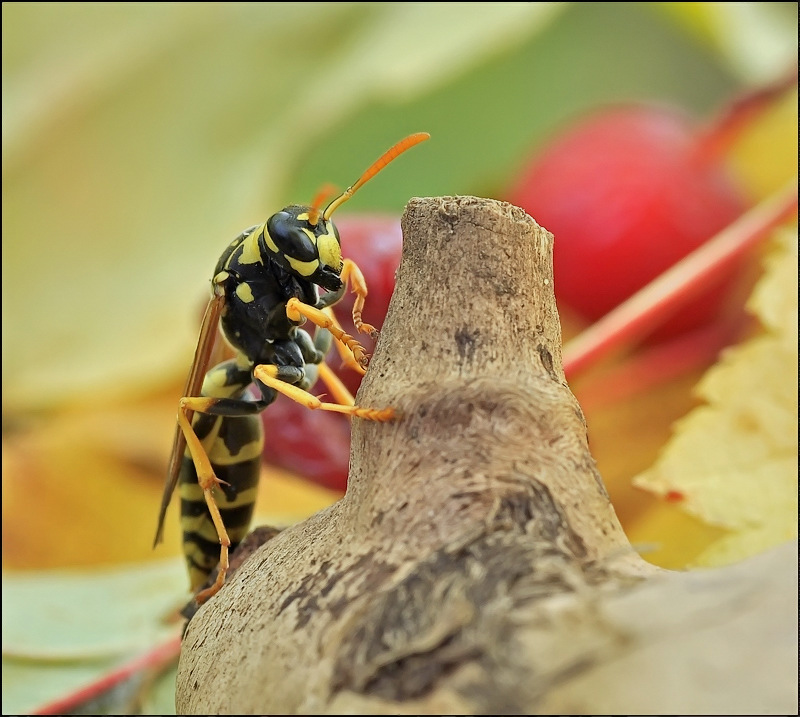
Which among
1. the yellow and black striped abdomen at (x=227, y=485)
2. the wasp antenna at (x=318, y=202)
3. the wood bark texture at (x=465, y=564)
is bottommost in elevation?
the wood bark texture at (x=465, y=564)

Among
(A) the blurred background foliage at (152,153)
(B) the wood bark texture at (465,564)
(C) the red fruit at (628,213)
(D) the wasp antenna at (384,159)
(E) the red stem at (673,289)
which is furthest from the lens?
(A) the blurred background foliage at (152,153)

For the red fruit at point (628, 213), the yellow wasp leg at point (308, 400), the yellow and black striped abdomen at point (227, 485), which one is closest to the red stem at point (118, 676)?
the yellow and black striped abdomen at point (227, 485)

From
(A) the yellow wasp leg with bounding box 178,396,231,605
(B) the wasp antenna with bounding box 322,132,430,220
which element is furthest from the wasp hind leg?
(B) the wasp antenna with bounding box 322,132,430,220

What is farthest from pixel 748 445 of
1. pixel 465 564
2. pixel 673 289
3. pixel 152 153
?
pixel 152 153

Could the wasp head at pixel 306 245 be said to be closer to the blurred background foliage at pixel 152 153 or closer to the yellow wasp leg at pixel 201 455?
the yellow wasp leg at pixel 201 455

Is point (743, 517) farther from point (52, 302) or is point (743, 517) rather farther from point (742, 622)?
point (52, 302)

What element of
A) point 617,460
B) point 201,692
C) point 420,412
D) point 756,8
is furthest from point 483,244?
point 756,8
